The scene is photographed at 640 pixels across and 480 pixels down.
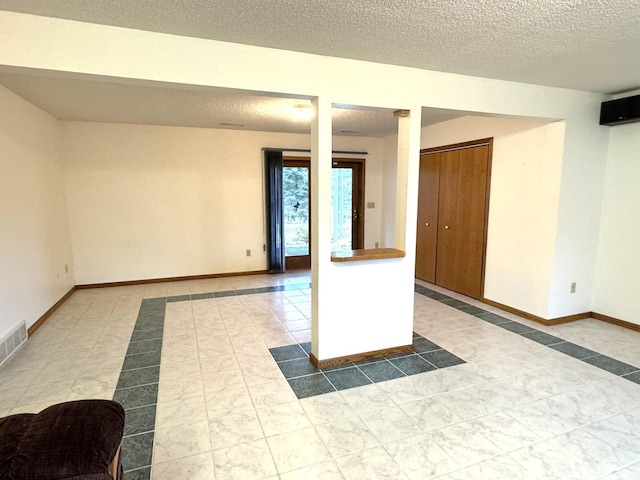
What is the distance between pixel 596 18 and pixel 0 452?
10.6 feet

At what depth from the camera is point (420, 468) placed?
66.9 inches

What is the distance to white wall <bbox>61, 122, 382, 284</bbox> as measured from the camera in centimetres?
478

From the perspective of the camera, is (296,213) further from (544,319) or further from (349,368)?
(544,319)

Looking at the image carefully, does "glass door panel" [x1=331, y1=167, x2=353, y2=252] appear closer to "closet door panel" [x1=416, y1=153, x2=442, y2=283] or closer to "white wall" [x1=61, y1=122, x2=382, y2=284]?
"white wall" [x1=61, y1=122, x2=382, y2=284]

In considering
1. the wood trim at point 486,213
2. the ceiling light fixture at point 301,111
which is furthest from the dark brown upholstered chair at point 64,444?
the wood trim at point 486,213

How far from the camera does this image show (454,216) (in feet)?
15.3

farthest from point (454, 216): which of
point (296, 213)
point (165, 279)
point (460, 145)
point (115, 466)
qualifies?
point (115, 466)

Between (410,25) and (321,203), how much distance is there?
1197mm

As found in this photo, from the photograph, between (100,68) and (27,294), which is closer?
(100,68)

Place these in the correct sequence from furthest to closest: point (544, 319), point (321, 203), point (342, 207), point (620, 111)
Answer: point (342, 207) → point (544, 319) → point (620, 111) → point (321, 203)

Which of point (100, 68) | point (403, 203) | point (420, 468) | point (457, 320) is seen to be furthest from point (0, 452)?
point (457, 320)

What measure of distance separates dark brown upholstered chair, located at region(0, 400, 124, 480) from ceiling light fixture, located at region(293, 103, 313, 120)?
125 inches

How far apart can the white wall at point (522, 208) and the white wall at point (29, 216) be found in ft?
15.7

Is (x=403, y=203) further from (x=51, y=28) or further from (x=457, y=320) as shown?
(x=51, y=28)
